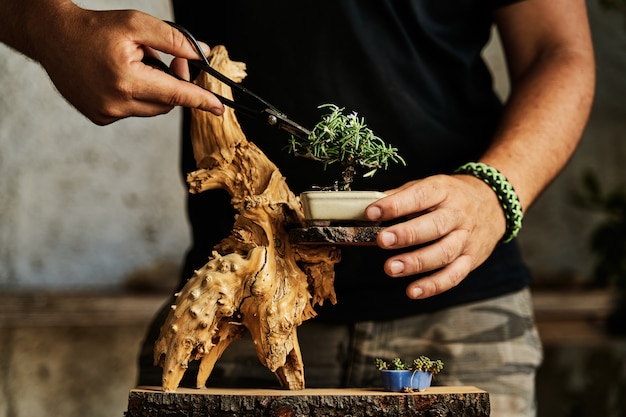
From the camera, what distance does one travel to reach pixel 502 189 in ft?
4.30

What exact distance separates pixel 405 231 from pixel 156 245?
5.99 ft

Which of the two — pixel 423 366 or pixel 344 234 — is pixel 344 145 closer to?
pixel 344 234

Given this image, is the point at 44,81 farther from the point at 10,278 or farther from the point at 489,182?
the point at 489,182

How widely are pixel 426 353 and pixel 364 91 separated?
0.55 m

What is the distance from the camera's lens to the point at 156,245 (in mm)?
2809

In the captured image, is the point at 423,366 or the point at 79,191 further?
the point at 79,191

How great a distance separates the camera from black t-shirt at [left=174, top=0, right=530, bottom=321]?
1.54 m

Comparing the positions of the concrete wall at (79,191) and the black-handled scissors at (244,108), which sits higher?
the concrete wall at (79,191)

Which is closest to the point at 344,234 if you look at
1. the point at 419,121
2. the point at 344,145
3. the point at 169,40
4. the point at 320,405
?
the point at 344,145

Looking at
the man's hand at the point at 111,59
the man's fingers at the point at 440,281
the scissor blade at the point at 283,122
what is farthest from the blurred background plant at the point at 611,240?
the man's hand at the point at 111,59

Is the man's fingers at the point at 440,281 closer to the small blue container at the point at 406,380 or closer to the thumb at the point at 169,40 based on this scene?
the small blue container at the point at 406,380

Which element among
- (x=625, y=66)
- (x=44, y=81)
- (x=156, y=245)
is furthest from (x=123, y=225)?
(x=625, y=66)

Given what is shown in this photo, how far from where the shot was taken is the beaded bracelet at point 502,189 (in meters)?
1.31

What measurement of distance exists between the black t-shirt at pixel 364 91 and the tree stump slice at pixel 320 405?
401 mm
